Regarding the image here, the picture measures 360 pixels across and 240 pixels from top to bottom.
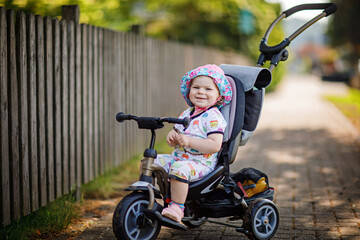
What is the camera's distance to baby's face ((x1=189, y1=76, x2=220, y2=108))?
396 cm

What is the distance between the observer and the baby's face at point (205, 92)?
3.96 m

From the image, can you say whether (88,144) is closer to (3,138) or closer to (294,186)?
(3,138)

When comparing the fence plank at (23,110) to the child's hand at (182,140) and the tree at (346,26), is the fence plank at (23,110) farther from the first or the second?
the tree at (346,26)

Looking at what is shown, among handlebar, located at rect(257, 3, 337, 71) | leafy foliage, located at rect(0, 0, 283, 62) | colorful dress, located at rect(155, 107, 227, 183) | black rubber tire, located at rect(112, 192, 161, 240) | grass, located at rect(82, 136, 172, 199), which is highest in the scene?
leafy foliage, located at rect(0, 0, 283, 62)

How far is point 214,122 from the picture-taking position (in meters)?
3.88

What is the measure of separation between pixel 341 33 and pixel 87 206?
3546 cm

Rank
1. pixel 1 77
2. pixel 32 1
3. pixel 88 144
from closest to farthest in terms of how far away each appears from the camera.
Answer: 1. pixel 1 77
2. pixel 88 144
3. pixel 32 1

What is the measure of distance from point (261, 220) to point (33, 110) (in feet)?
7.45

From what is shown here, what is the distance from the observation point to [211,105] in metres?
4.00

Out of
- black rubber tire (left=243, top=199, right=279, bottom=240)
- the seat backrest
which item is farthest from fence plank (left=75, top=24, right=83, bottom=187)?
black rubber tire (left=243, top=199, right=279, bottom=240)

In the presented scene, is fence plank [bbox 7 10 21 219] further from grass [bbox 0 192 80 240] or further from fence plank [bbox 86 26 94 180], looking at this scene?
fence plank [bbox 86 26 94 180]

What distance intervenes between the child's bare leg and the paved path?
31.1 inches

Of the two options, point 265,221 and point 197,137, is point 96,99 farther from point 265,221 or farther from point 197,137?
point 265,221

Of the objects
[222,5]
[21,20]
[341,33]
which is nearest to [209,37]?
[222,5]
